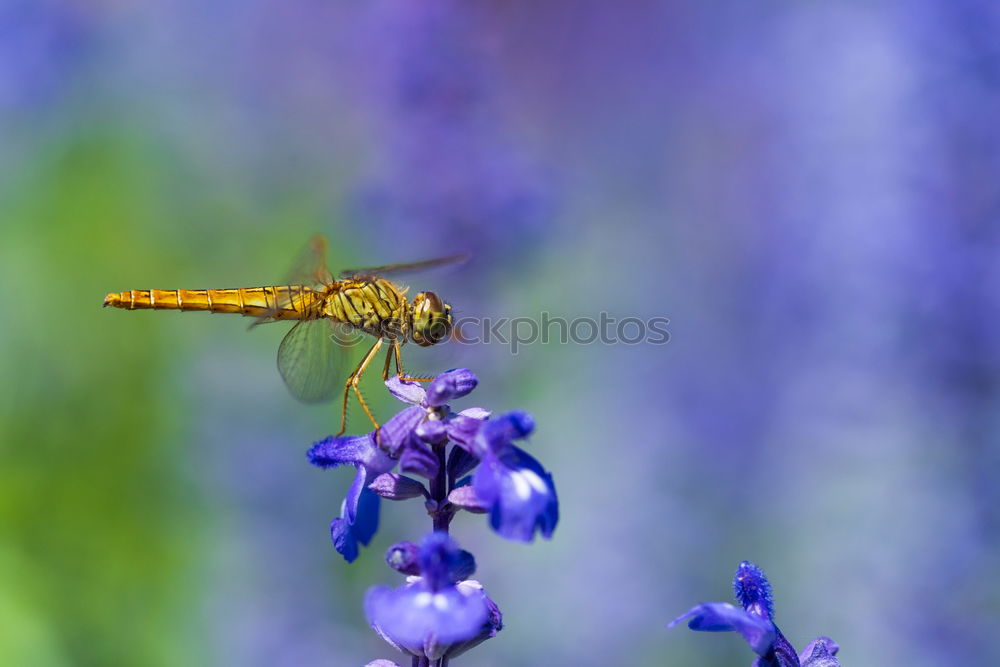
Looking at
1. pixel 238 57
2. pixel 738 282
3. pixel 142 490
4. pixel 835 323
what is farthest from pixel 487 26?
pixel 142 490

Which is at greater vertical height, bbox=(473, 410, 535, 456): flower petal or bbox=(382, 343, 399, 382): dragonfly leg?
bbox=(382, 343, 399, 382): dragonfly leg

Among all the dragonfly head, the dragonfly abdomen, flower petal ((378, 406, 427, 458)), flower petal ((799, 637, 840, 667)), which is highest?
the dragonfly abdomen

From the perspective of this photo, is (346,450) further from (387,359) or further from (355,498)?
(387,359)

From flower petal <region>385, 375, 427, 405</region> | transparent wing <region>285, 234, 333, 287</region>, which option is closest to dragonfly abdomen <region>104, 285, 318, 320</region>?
transparent wing <region>285, 234, 333, 287</region>

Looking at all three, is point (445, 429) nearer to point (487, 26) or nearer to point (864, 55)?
point (864, 55)

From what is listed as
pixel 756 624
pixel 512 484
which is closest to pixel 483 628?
pixel 512 484

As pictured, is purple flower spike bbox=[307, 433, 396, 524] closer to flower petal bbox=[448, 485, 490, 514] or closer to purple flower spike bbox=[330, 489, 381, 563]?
purple flower spike bbox=[330, 489, 381, 563]
